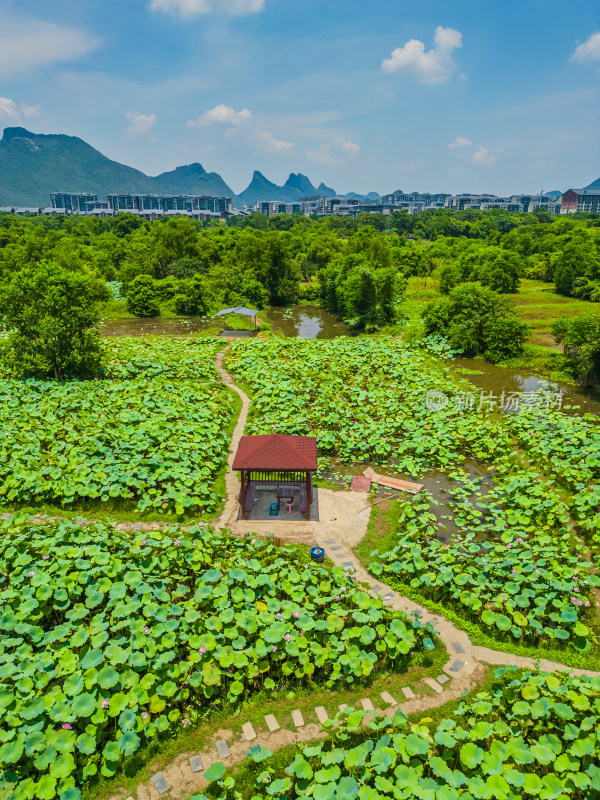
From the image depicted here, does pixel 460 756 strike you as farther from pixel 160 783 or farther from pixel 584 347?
pixel 584 347

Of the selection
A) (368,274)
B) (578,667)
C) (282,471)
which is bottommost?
(578,667)

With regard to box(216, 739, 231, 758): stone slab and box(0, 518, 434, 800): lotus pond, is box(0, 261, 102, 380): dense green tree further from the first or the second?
box(216, 739, 231, 758): stone slab

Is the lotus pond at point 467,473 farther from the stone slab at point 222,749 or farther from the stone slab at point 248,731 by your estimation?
the stone slab at point 222,749

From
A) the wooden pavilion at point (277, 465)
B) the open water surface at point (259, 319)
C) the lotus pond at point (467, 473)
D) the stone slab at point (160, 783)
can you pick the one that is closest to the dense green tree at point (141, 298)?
the open water surface at point (259, 319)

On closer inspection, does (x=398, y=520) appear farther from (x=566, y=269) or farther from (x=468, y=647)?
(x=566, y=269)

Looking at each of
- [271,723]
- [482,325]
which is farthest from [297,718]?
[482,325]

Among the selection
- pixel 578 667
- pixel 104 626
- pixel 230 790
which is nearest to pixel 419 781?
pixel 230 790

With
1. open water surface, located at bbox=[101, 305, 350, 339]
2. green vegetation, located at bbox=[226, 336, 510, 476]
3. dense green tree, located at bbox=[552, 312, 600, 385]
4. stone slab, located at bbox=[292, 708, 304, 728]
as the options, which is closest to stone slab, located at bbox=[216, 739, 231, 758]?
stone slab, located at bbox=[292, 708, 304, 728]
